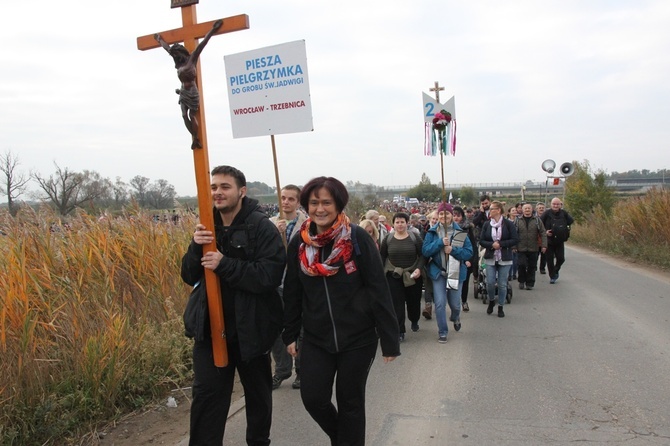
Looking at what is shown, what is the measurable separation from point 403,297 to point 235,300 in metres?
4.29

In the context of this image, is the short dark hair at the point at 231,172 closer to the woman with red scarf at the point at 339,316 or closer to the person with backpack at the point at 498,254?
the woman with red scarf at the point at 339,316

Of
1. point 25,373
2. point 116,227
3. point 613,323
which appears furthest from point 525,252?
point 25,373

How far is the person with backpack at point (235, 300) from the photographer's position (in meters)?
3.22

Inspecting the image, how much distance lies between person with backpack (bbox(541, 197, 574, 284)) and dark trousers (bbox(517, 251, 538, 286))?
2.86 ft

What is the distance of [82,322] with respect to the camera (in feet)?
15.6

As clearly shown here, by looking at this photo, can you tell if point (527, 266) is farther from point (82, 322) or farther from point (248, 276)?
point (248, 276)

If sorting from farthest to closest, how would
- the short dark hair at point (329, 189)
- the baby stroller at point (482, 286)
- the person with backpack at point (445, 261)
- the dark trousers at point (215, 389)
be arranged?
the baby stroller at point (482, 286) → the person with backpack at point (445, 261) → the short dark hair at point (329, 189) → the dark trousers at point (215, 389)

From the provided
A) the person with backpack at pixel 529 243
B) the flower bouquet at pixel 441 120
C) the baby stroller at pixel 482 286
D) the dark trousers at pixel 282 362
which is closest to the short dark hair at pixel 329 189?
the dark trousers at pixel 282 362

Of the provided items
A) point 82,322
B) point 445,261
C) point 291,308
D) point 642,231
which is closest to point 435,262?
point 445,261

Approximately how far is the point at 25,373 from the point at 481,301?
316 inches

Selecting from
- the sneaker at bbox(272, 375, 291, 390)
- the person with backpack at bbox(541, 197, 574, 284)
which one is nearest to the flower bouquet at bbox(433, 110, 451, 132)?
the sneaker at bbox(272, 375, 291, 390)

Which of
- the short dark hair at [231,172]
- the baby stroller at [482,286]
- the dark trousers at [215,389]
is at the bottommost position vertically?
the baby stroller at [482,286]

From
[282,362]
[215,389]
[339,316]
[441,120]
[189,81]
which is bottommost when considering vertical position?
[282,362]

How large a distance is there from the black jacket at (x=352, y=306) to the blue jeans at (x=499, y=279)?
577 centimetres
